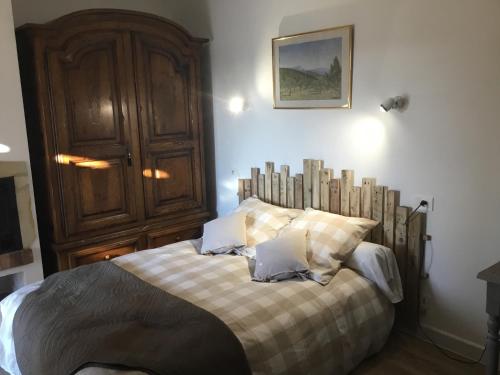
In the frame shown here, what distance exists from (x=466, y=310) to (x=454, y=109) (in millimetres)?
1177

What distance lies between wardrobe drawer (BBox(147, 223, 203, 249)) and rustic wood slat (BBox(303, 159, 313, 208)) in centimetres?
114

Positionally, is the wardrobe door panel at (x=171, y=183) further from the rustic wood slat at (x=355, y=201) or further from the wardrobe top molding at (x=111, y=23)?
the rustic wood slat at (x=355, y=201)

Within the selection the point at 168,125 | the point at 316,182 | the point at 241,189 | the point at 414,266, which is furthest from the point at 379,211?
the point at 168,125

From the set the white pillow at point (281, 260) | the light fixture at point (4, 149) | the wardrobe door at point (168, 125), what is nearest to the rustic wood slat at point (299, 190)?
the white pillow at point (281, 260)

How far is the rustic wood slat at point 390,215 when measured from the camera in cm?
A: 277

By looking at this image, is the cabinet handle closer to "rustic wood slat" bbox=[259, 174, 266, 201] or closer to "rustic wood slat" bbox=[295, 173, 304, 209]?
"rustic wood slat" bbox=[259, 174, 266, 201]

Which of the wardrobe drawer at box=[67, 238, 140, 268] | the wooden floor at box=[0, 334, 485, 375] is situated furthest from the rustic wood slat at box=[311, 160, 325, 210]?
the wardrobe drawer at box=[67, 238, 140, 268]

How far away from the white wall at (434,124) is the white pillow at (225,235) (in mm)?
679

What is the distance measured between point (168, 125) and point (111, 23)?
888 millimetres

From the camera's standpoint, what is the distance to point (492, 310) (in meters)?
1.97

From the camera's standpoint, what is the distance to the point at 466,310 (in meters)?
2.60

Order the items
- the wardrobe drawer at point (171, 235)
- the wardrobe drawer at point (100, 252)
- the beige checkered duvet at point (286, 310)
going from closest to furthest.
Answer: the beige checkered duvet at point (286, 310)
the wardrobe drawer at point (100, 252)
the wardrobe drawer at point (171, 235)

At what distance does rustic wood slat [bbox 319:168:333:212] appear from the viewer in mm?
3111

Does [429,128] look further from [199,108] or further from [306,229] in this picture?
[199,108]
